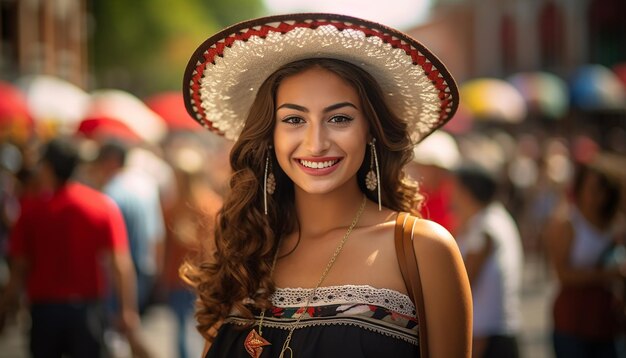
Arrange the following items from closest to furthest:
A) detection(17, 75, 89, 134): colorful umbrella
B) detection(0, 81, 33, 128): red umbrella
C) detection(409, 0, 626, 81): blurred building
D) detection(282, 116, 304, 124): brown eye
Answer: detection(282, 116, 304, 124): brown eye < detection(0, 81, 33, 128): red umbrella < detection(17, 75, 89, 134): colorful umbrella < detection(409, 0, 626, 81): blurred building

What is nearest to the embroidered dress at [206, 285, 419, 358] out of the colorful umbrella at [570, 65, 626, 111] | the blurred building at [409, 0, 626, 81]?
the colorful umbrella at [570, 65, 626, 111]

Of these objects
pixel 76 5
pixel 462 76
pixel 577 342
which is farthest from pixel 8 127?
pixel 462 76

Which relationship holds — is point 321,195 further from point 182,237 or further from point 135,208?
point 135,208

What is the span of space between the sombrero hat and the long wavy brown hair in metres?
0.06

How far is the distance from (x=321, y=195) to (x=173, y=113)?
1423 centimetres

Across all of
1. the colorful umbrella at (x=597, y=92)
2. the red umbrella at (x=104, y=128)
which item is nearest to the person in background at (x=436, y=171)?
the red umbrella at (x=104, y=128)

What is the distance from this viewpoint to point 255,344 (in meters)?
2.97

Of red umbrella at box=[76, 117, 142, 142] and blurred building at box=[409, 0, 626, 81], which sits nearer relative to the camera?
red umbrella at box=[76, 117, 142, 142]

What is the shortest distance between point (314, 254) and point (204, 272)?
462 millimetres

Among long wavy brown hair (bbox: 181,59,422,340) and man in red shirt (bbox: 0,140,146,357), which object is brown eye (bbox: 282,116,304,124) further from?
man in red shirt (bbox: 0,140,146,357)

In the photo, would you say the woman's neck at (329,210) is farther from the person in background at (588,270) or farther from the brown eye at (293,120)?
the person in background at (588,270)

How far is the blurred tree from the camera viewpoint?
42.7m

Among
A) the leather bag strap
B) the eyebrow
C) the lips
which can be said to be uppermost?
the eyebrow

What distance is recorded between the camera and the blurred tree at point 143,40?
1679 inches
